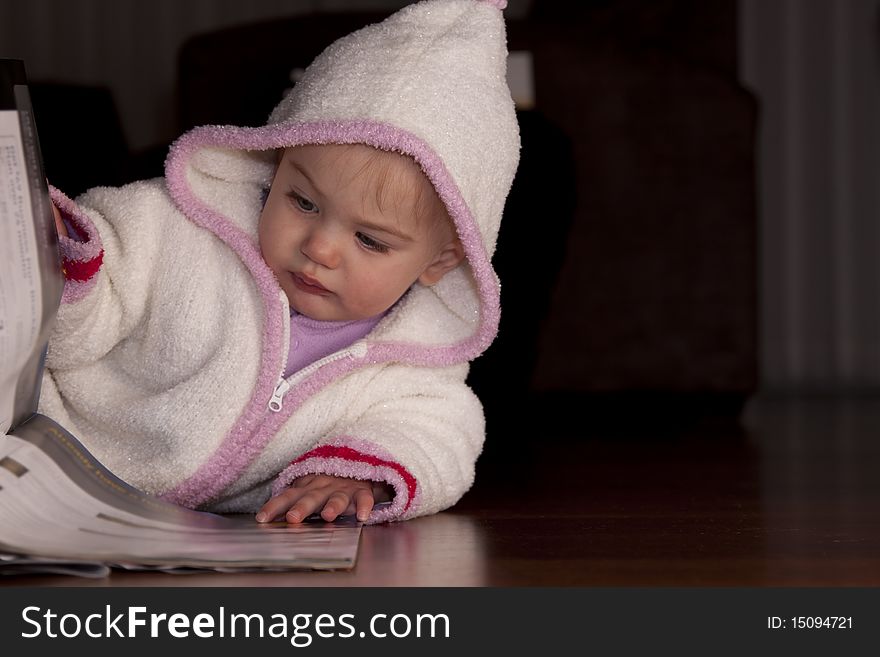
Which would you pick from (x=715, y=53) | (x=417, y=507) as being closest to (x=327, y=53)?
(x=417, y=507)

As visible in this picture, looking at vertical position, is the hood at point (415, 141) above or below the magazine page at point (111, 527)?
above

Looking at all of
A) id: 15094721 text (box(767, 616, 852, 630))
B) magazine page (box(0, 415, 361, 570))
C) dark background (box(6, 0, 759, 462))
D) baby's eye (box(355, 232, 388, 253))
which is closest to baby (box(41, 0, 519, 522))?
baby's eye (box(355, 232, 388, 253))

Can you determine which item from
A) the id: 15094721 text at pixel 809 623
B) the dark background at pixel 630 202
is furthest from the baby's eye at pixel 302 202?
the dark background at pixel 630 202

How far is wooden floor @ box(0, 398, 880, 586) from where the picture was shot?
2.50 feet

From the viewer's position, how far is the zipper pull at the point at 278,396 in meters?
1.05

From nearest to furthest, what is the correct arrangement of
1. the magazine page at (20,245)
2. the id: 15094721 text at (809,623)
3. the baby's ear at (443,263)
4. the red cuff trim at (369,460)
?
the id: 15094721 text at (809,623)
the magazine page at (20,245)
the red cuff trim at (369,460)
the baby's ear at (443,263)

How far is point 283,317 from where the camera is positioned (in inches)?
41.4

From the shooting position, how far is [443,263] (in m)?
1.14

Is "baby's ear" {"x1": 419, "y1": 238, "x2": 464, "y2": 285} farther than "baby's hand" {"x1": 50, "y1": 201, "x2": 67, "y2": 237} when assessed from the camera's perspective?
Yes

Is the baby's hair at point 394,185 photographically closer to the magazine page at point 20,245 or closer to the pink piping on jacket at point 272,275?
the pink piping on jacket at point 272,275

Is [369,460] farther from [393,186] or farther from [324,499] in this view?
[393,186]

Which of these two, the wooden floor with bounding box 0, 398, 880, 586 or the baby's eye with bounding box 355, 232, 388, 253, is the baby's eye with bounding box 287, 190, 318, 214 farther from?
the wooden floor with bounding box 0, 398, 880, 586

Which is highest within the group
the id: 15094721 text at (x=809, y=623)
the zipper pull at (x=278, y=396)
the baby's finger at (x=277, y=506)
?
the id: 15094721 text at (x=809, y=623)

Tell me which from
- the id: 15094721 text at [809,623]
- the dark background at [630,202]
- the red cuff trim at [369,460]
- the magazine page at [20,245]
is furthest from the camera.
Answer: the dark background at [630,202]
